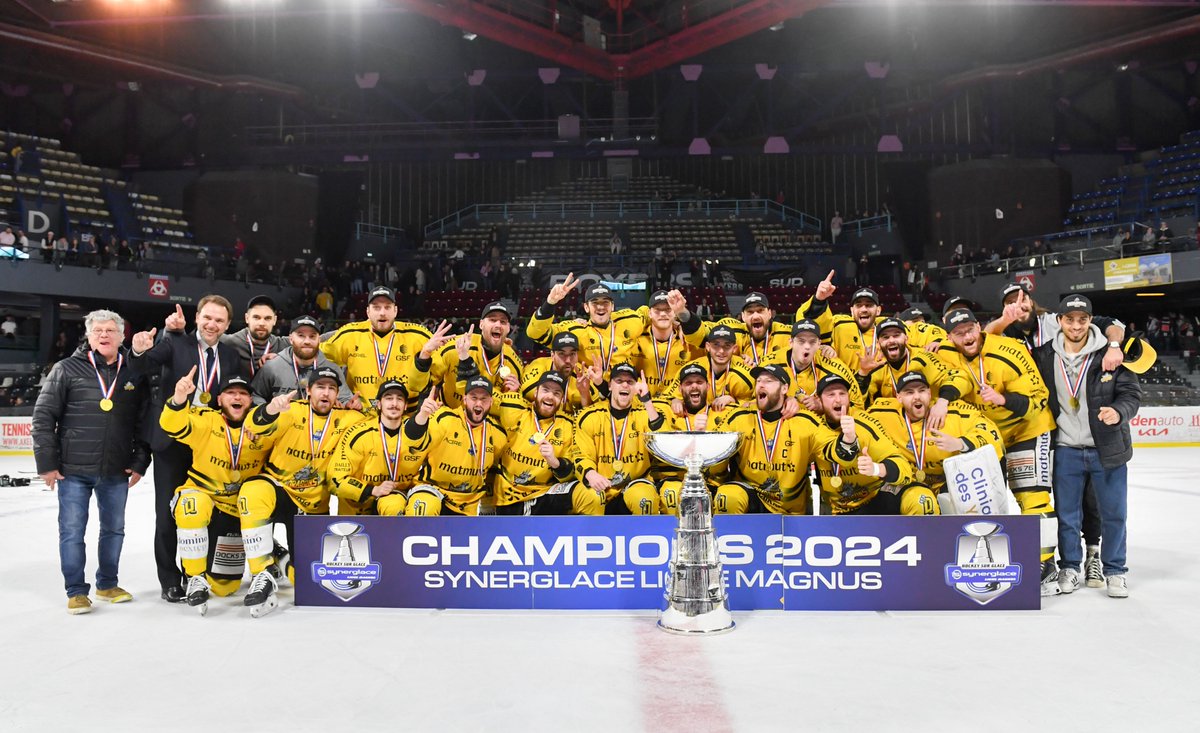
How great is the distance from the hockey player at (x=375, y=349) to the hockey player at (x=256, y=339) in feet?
2.26

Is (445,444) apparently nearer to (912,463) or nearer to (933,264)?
(912,463)

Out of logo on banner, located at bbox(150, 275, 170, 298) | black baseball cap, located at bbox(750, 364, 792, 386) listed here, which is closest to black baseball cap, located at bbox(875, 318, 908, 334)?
black baseball cap, located at bbox(750, 364, 792, 386)

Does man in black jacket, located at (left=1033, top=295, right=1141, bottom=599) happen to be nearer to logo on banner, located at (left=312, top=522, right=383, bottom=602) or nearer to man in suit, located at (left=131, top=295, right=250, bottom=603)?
logo on banner, located at (left=312, top=522, right=383, bottom=602)

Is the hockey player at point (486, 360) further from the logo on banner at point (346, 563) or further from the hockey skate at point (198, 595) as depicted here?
the hockey skate at point (198, 595)

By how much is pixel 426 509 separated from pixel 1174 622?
4.61 m

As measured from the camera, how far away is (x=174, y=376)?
229 inches

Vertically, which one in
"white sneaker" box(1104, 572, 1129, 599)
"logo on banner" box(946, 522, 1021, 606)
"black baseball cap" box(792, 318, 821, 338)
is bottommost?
"white sneaker" box(1104, 572, 1129, 599)

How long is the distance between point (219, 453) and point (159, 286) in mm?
20845

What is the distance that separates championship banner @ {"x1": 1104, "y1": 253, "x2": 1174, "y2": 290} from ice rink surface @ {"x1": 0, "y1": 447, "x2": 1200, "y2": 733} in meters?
18.3

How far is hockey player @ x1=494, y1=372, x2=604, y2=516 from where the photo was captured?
6121 millimetres

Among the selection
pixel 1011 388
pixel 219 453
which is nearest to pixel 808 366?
pixel 1011 388

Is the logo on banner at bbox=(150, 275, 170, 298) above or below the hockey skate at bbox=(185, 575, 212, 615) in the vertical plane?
above

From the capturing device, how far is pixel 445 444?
598cm

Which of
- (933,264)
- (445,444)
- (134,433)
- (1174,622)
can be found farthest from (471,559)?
(933,264)
